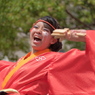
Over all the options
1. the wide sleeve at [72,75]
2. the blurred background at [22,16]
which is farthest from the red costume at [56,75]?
the blurred background at [22,16]

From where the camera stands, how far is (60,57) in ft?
10.4

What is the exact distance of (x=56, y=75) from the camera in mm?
3166

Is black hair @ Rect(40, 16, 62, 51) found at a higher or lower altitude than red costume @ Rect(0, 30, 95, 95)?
higher

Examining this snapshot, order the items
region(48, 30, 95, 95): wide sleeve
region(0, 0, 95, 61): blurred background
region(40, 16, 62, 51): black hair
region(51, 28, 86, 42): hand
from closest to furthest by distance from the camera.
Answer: region(51, 28, 86, 42): hand → region(48, 30, 95, 95): wide sleeve → region(40, 16, 62, 51): black hair → region(0, 0, 95, 61): blurred background

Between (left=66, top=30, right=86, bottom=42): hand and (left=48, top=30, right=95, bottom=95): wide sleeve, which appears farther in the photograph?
(left=48, top=30, right=95, bottom=95): wide sleeve

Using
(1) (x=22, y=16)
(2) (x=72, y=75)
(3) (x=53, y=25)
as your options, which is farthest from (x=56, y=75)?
(1) (x=22, y=16)

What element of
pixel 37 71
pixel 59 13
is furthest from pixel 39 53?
pixel 59 13

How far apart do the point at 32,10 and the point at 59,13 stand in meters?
0.74

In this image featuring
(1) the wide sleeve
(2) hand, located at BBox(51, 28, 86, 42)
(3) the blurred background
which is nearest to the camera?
(2) hand, located at BBox(51, 28, 86, 42)

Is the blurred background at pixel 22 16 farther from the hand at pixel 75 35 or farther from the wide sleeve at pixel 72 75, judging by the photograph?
the hand at pixel 75 35

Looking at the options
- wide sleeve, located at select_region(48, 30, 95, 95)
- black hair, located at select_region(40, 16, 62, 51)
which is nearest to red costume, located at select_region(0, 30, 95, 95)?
wide sleeve, located at select_region(48, 30, 95, 95)

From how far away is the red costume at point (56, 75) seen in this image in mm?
3053

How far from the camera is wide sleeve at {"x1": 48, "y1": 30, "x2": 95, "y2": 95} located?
3037mm

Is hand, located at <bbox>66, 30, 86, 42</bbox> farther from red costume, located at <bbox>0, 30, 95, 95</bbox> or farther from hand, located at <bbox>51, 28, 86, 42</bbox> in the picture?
red costume, located at <bbox>0, 30, 95, 95</bbox>
